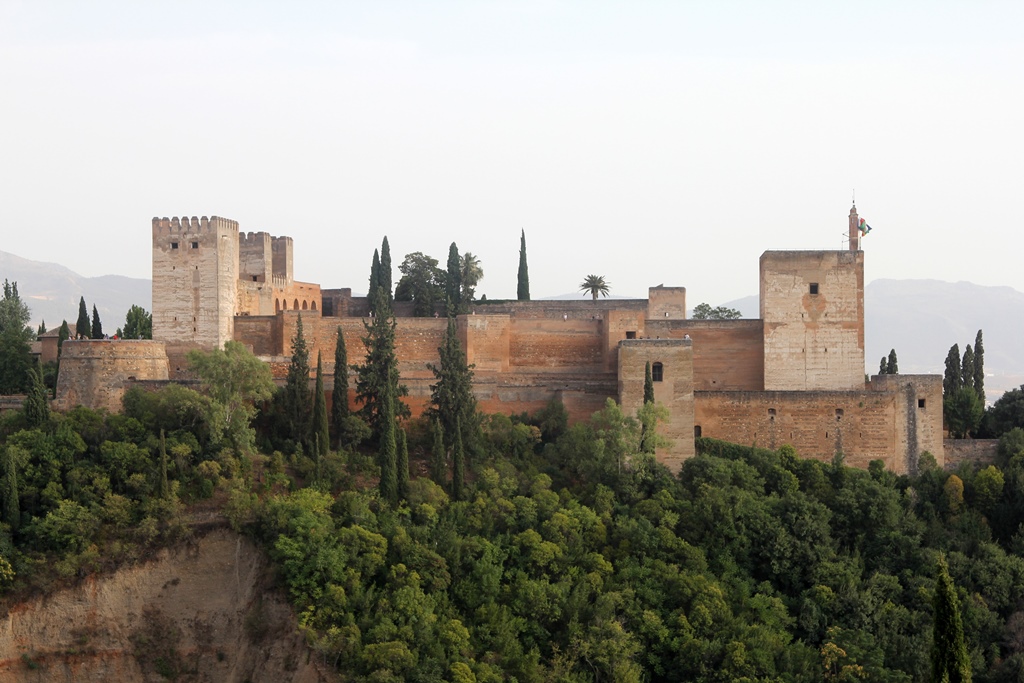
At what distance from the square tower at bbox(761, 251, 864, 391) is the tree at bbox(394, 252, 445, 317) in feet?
36.3

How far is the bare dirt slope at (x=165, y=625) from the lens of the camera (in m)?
26.8

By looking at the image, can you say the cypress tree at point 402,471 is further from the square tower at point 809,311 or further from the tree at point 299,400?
the square tower at point 809,311

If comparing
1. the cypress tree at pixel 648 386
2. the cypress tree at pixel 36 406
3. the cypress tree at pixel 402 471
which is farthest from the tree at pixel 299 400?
the cypress tree at pixel 648 386

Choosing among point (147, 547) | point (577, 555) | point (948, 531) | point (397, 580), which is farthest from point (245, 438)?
point (948, 531)

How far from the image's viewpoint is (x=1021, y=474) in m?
29.6

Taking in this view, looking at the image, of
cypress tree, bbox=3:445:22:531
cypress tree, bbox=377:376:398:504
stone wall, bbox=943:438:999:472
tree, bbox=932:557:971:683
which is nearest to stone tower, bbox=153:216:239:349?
cypress tree, bbox=377:376:398:504

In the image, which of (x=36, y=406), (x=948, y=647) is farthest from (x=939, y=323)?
(x=948, y=647)

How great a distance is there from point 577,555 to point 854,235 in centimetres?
1223

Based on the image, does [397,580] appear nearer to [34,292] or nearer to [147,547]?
[147,547]

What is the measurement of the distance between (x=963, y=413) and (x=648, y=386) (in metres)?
8.55

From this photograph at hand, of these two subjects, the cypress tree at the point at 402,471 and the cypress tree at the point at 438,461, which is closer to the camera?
the cypress tree at the point at 402,471

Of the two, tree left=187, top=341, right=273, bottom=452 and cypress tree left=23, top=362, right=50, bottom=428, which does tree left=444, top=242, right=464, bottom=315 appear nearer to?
Result: tree left=187, top=341, right=273, bottom=452

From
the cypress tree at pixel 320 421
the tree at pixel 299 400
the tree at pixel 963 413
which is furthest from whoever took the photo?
the tree at pixel 963 413

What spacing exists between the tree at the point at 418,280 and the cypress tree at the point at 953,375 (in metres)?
14.4
